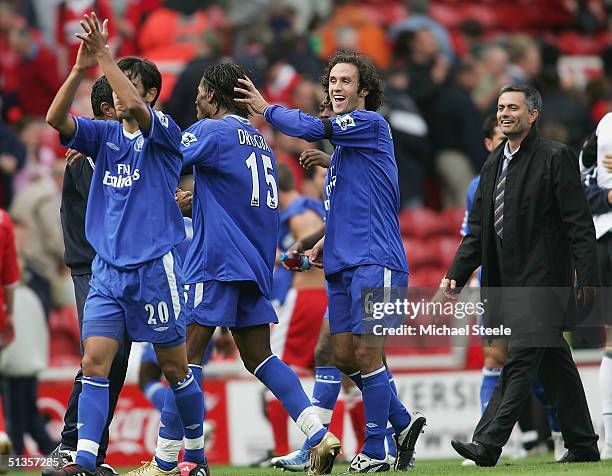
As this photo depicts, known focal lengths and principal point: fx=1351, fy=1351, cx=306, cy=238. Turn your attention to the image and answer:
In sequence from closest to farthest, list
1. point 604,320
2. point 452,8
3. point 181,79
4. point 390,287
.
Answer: point 390,287 < point 604,320 < point 181,79 < point 452,8

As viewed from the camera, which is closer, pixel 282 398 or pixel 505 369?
pixel 282 398

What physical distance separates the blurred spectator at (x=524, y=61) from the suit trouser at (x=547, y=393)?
9.85 metres

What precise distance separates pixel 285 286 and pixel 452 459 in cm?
243

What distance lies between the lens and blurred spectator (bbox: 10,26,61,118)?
1689 cm

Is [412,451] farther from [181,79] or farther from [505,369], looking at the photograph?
[181,79]

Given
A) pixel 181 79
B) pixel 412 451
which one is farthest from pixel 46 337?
pixel 412 451

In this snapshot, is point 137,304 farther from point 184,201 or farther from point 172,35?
point 172,35

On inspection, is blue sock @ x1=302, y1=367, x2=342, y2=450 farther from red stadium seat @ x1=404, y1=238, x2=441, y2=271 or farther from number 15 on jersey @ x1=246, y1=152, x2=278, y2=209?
red stadium seat @ x1=404, y1=238, x2=441, y2=271

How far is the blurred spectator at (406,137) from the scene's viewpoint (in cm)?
1648

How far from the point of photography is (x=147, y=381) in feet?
38.6

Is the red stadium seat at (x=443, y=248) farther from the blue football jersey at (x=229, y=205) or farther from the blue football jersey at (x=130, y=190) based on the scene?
the blue football jersey at (x=130, y=190)

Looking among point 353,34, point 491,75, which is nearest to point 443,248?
point 491,75

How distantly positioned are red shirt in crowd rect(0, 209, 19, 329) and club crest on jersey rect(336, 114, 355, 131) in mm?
3255

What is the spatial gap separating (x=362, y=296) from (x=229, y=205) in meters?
1.03
